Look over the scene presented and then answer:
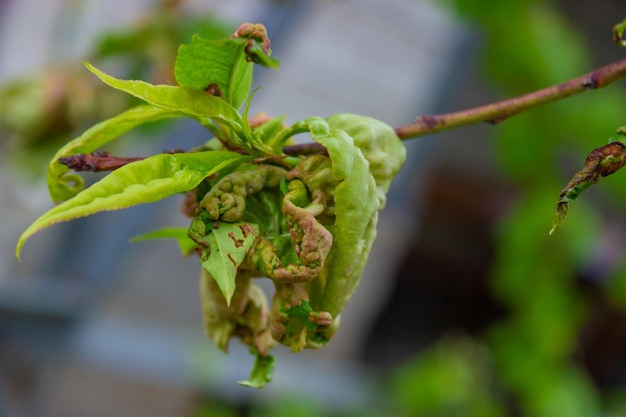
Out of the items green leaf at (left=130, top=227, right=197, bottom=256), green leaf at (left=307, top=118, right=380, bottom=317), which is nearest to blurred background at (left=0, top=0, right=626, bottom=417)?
green leaf at (left=130, top=227, right=197, bottom=256)

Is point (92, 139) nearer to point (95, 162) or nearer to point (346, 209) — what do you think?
point (95, 162)

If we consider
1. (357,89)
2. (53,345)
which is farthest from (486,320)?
(53,345)

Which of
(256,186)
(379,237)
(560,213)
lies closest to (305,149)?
(256,186)

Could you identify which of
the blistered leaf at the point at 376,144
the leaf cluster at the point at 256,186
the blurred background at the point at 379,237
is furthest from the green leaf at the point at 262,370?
the blurred background at the point at 379,237

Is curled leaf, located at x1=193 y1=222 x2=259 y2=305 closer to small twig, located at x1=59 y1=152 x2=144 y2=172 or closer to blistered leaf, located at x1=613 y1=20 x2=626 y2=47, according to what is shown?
small twig, located at x1=59 y1=152 x2=144 y2=172

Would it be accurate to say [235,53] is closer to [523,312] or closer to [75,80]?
[75,80]
